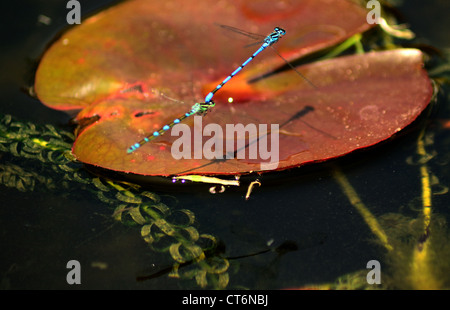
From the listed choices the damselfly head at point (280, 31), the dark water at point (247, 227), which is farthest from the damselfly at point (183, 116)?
the damselfly head at point (280, 31)

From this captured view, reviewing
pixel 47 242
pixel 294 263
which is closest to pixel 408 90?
pixel 294 263

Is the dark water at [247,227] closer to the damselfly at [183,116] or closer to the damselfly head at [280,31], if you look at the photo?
the damselfly at [183,116]

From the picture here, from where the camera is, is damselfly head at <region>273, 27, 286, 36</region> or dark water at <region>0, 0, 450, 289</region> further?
damselfly head at <region>273, 27, 286, 36</region>

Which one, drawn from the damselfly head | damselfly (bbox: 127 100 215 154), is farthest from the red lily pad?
the damselfly head

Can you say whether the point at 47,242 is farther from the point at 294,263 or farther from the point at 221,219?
the point at 294,263

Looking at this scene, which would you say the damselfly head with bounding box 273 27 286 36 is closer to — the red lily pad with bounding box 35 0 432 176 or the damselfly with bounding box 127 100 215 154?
the red lily pad with bounding box 35 0 432 176
